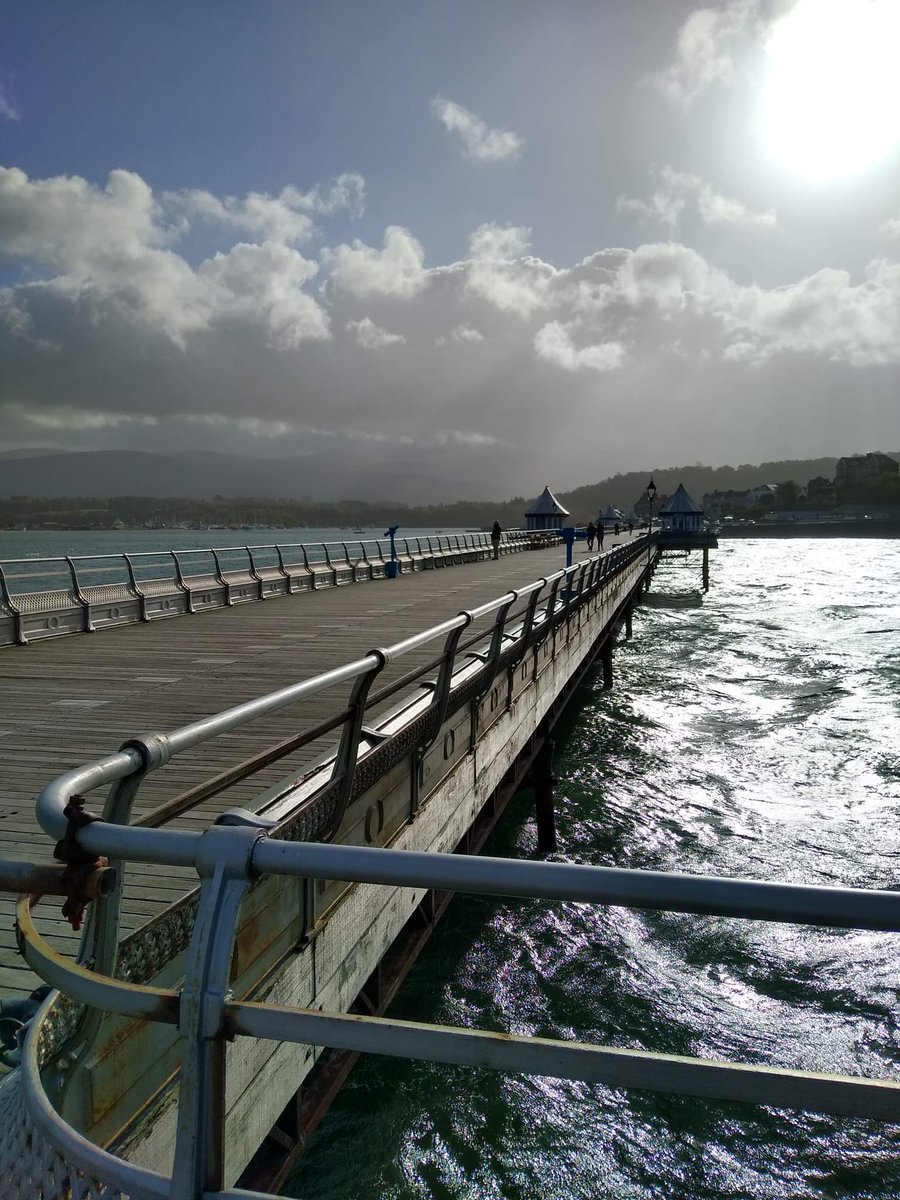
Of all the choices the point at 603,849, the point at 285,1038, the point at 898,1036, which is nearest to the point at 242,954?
the point at 285,1038

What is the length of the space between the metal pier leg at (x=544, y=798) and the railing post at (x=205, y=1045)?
459 inches

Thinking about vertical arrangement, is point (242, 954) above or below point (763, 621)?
above

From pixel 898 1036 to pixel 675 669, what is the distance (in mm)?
21050

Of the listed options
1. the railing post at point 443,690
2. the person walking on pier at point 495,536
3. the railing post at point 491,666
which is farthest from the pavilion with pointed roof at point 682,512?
the railing post at point 443,690

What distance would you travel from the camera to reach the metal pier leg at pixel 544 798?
1300 cm

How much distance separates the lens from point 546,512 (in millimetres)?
82125

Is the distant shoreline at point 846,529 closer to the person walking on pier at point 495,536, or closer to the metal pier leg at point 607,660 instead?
the person walking on pier at point 495,536

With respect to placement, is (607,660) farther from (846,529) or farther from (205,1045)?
(846,529)

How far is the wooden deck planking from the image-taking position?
16.2 feet

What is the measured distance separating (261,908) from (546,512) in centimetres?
7943

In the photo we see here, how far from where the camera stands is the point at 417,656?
11531 mm

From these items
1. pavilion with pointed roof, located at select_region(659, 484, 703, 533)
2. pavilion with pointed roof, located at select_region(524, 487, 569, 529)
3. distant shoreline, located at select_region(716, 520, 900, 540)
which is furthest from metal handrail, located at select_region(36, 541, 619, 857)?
distant shoreline, located at select_region(716, 520, 900, 540)

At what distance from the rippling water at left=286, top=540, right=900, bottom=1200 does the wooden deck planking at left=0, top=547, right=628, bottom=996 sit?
10.4 feet

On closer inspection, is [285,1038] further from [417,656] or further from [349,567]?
[349,567]
